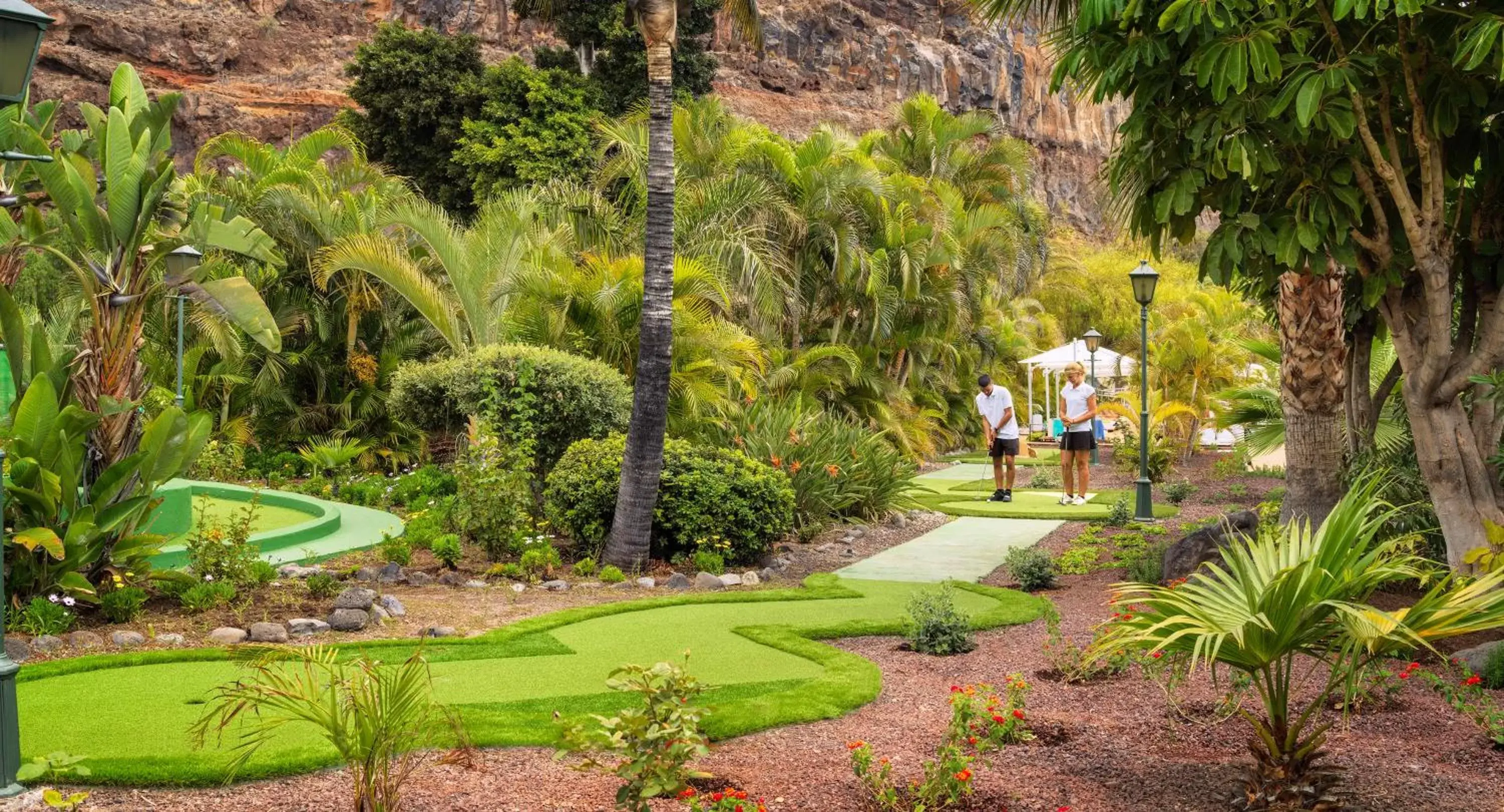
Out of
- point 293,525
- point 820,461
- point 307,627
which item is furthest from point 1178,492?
point 307,627

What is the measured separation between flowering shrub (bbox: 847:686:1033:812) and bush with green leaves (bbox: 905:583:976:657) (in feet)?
6.93

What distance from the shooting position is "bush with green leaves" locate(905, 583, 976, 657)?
7.81 m

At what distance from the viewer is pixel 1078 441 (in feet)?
52.5

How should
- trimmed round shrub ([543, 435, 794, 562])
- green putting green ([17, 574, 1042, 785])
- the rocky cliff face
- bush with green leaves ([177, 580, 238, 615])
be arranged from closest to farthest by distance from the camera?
green putting green ([17, 574, 1042, 785]) < bush with green leaves ([177, 580, 238, 615]) < trimmed round shrub ([543, 435, 794, 562]) < the rocky cliff face

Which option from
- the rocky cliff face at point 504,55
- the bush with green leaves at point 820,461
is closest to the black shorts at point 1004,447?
the bush with green leaves at point 820,461

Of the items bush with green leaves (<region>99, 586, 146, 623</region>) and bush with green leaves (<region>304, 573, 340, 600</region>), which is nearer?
bush with green leaves (<region>99, 586, 146, 623</region>)

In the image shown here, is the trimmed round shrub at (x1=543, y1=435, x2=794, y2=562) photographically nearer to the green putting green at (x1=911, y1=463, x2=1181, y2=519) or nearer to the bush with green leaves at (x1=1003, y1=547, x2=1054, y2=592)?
the bush with green leaves at (x1=1003, y1=547, x2=1054, y2=592)

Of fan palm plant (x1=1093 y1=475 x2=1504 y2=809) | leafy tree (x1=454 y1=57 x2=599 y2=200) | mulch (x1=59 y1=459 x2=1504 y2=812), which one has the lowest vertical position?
mulch (x1=59 y1=459 x2=1504 y2=812)

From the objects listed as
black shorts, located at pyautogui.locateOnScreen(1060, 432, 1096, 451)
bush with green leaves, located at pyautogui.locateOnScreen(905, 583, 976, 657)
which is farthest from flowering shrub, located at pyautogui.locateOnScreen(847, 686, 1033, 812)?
black shorts, located at pyautogui.locateOnScreen(1060, 432, 1096, 451)

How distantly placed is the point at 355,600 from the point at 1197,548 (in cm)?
649

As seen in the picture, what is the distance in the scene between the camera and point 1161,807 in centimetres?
465

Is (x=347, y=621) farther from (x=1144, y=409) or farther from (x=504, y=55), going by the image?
(x=504, y=55)

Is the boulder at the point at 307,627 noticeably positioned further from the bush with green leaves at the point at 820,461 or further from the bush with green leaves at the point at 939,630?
the bush with green leaves at the point at 820,461

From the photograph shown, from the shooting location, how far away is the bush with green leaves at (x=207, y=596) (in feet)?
27.9
